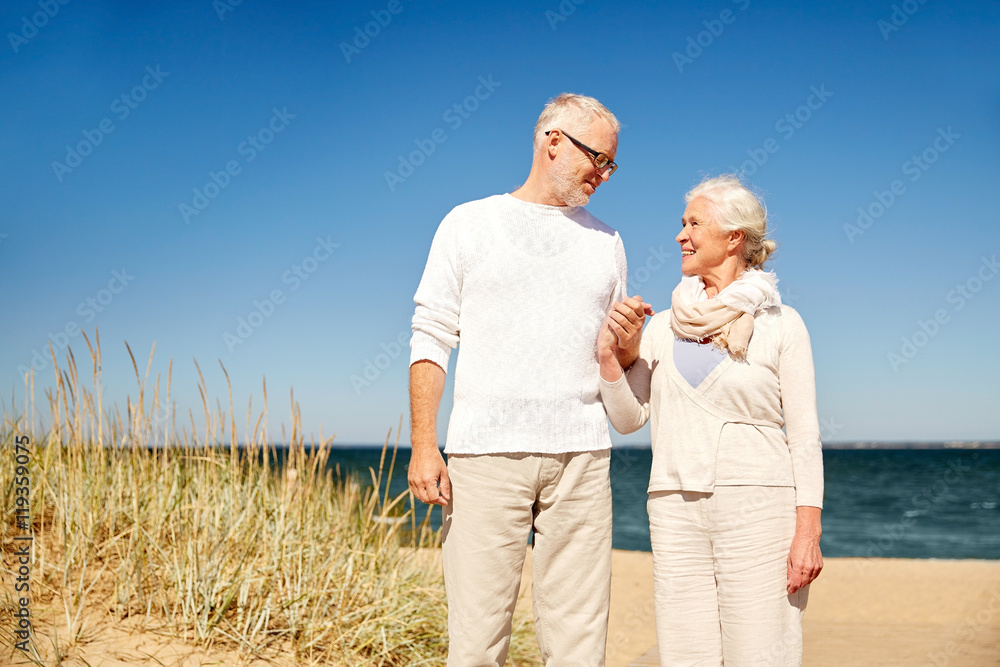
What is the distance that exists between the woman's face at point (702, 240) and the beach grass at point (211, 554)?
200 cm

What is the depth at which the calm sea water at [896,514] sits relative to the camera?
55.8ft

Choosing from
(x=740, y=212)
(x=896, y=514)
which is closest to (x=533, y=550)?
(x=740, y=212)

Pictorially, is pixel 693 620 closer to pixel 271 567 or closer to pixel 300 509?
pixel 271 567

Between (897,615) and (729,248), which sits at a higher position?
(729,248)

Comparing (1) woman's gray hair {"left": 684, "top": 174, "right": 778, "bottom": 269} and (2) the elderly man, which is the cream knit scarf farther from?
(2) the elderly man

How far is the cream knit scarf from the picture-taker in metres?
2.06

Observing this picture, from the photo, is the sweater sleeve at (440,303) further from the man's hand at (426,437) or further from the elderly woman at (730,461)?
the elderly woman at (730,461)

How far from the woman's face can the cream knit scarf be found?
0.10 meters

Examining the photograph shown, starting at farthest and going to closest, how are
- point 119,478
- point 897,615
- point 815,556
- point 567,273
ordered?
point 897,615 → point 119,478 → point 567,273 → point 815,556

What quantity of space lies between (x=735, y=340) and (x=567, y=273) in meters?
0.52

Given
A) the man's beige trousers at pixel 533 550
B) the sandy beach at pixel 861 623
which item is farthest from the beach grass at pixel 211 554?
the man's beige trousers at pixel 533 550

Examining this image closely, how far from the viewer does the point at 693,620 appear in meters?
2.03

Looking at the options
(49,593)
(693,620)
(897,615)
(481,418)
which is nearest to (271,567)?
(49,593)

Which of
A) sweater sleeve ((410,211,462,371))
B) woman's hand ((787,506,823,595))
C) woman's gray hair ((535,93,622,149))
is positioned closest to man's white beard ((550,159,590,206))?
woman's gray hair ((535,93,622,149))
